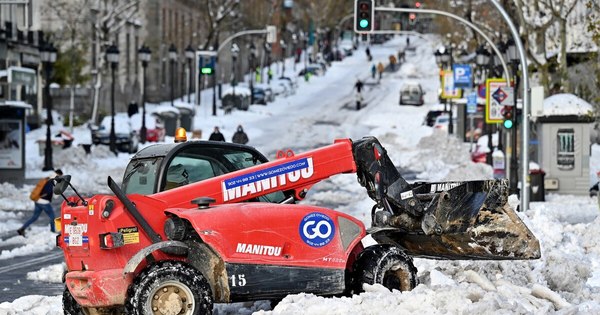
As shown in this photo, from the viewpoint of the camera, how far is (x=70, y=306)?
13.0 m

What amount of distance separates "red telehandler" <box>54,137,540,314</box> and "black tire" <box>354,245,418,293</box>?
0.04ft

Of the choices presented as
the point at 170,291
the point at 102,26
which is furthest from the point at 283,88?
the point at 170,291

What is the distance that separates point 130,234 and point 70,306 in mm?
1208

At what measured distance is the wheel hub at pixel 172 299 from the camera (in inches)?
466

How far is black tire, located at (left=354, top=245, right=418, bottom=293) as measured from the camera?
13.2 metres

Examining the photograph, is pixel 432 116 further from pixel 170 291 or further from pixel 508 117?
pixel 170 291

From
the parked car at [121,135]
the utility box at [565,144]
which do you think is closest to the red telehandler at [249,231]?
the utility box at [565,144]

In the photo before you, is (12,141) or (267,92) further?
(267,92)

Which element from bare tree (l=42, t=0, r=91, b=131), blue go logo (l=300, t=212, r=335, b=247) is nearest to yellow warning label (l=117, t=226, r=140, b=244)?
blue go logo (l=300, t=212, r=335, b=247)

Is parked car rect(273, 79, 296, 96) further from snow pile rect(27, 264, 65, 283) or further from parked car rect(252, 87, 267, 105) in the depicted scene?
snow pile rect(27, 264, 65, 283)

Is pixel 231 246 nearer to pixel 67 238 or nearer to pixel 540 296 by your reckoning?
pixel 67 238

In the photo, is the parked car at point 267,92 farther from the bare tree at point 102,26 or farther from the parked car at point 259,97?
the bare tree at point 102,26

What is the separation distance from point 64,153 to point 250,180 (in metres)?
36.6

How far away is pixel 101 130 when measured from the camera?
191ft
